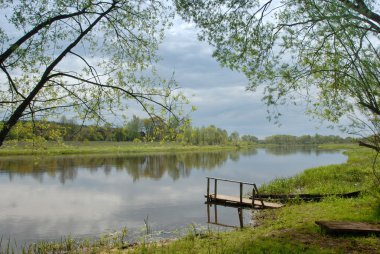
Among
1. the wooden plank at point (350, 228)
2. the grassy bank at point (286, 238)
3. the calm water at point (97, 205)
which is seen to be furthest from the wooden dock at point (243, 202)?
the wooden plank at point (350, 228)

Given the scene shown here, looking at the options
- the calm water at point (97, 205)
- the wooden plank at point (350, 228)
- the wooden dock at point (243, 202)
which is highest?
the wooden plank at point (350, 228)

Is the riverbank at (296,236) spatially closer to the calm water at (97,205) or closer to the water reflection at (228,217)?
the water reflection at (228,217)

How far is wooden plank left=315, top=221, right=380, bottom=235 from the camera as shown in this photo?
34.7 feet

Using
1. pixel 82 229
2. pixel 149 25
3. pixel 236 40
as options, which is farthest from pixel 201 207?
pixel 149 25

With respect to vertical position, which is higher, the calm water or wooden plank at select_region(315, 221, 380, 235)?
wooden plank at select_region(315, 221, 380, 235)

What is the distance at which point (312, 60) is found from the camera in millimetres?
14211

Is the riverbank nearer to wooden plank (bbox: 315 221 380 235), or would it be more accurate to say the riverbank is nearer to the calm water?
wooden plank (bbox: 315 221 380 235)

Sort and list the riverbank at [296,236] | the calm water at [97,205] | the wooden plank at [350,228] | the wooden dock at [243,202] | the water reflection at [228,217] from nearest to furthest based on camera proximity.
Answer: the riverbank at [296,236]
the wooden plank at [350,228]
the calm water at [97,205]
the water reflection at [228,217]
the wooden dock at [243,202]

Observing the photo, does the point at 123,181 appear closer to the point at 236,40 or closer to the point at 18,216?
the point at 18,216

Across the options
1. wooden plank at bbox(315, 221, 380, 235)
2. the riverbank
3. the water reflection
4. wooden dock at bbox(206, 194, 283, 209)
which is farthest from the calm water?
wooden plank at bbox(315, 221, 380, 235)

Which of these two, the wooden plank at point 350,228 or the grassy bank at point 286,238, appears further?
the wooden plank at point 350,228

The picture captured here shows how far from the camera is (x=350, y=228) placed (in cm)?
1073

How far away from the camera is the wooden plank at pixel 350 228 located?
34.7 ft

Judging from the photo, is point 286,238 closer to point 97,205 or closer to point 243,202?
point 243,202
